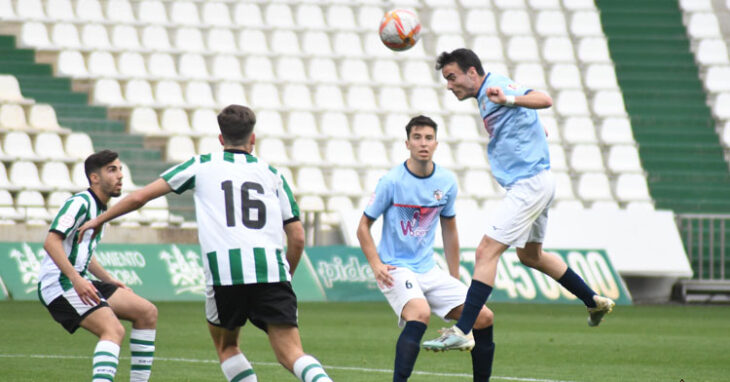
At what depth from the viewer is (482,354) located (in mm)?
7168

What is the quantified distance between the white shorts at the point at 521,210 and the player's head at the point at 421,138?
58 centimetres

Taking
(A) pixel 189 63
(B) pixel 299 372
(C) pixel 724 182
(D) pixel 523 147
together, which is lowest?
(C) pixel 724 182

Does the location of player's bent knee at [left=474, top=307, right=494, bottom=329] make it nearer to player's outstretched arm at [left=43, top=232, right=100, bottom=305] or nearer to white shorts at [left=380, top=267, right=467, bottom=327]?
white shorts at [left=380, top=267, right=467, bottom=327]

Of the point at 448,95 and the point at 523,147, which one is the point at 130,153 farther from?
the point at 523,147

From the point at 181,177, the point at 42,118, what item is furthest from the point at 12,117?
the point at 181,177

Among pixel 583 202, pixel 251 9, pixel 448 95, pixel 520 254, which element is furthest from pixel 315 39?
pixel 520 254

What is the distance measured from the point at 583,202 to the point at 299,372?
16.9 m

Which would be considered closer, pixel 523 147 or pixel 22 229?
pixel 523 147

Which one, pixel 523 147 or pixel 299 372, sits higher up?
pixel 523 147

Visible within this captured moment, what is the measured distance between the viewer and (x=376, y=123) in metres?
22.5

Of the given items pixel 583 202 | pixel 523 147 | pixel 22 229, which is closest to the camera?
pixel 523 147

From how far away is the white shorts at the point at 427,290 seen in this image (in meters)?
7.05

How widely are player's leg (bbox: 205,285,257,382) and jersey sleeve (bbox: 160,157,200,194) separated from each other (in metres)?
0.53

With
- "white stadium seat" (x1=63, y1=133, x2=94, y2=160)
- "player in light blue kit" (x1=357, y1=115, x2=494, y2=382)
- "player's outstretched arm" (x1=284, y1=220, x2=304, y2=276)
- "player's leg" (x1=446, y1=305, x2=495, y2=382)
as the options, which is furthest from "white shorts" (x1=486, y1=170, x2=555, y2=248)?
"white stadium seat" (x1=63, y1=133, x2=94, y2=160)
